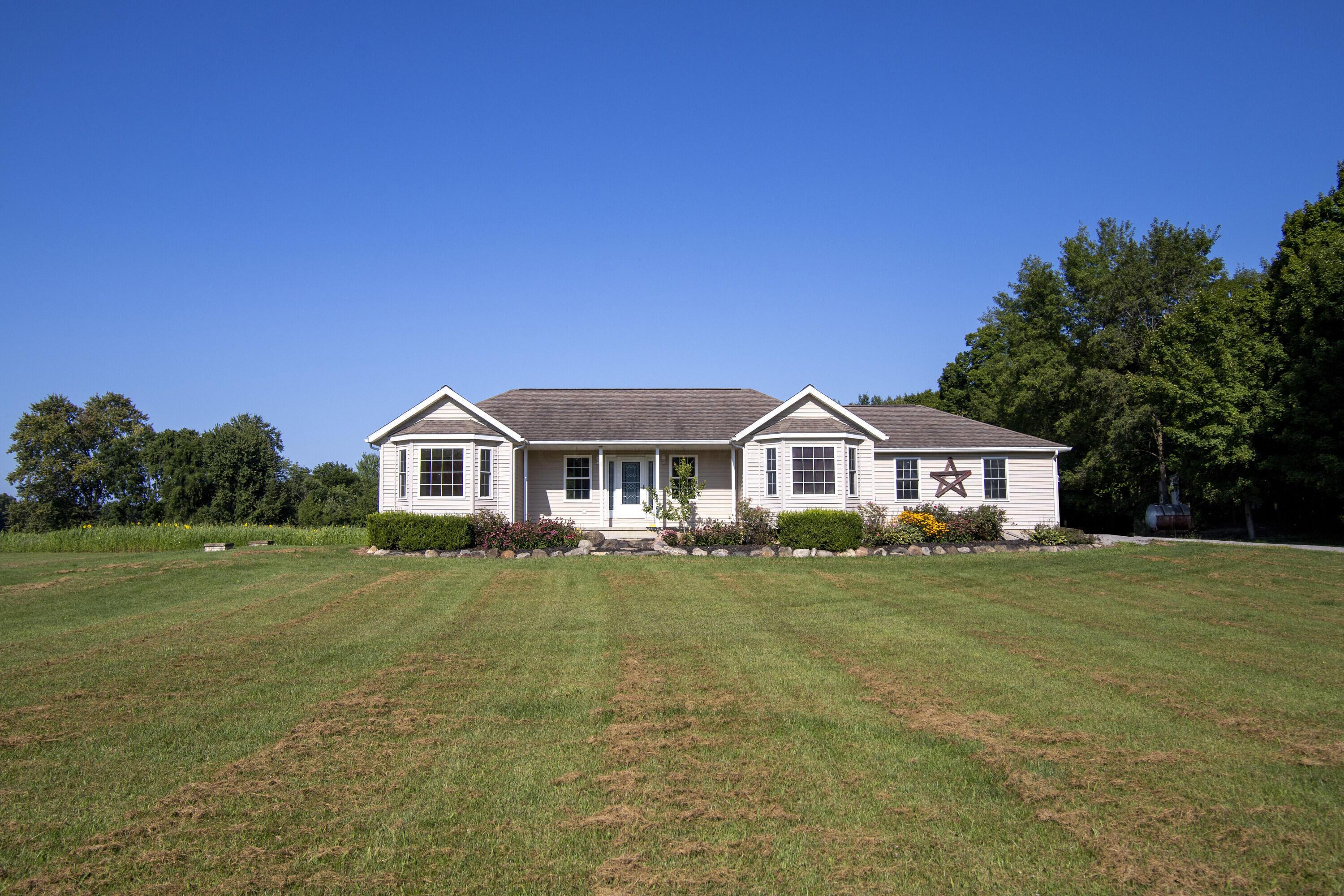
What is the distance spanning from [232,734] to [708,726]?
3.61 metres

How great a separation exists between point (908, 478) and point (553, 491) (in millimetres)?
11165

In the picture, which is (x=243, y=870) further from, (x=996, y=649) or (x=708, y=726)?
(x=996, y=649)

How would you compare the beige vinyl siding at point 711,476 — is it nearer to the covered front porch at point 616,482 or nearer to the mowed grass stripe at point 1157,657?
the covered front porch at point 616,482

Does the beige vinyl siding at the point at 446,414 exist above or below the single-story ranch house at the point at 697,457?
above

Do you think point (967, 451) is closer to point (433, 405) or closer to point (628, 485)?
point (628, 485)

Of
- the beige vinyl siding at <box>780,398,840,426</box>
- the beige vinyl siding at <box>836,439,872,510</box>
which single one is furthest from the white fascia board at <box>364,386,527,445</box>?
the beige vinyl siding at <box>836,439,872,510</box>

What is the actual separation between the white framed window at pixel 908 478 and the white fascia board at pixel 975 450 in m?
0.31

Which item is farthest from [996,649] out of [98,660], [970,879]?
[98,660]

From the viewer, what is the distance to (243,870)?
405 cm

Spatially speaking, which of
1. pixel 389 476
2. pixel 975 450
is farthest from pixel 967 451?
pixel 389 476

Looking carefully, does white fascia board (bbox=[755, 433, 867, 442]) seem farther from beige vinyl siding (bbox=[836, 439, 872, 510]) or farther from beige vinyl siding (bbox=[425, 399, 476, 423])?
beige vinyl siding (bbox=[425, 399, 476, 423])

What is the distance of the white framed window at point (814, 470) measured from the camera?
886 inches

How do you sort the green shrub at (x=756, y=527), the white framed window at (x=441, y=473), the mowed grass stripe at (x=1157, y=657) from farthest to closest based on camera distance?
the white framed window at (x=441, y=473)
the green shrub at (x=756, y=527)
the mowed grass stripe at (x=1157, y=657)

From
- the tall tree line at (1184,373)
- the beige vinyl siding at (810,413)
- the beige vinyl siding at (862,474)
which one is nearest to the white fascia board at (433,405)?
the beige vinyl siding at (810,413)
